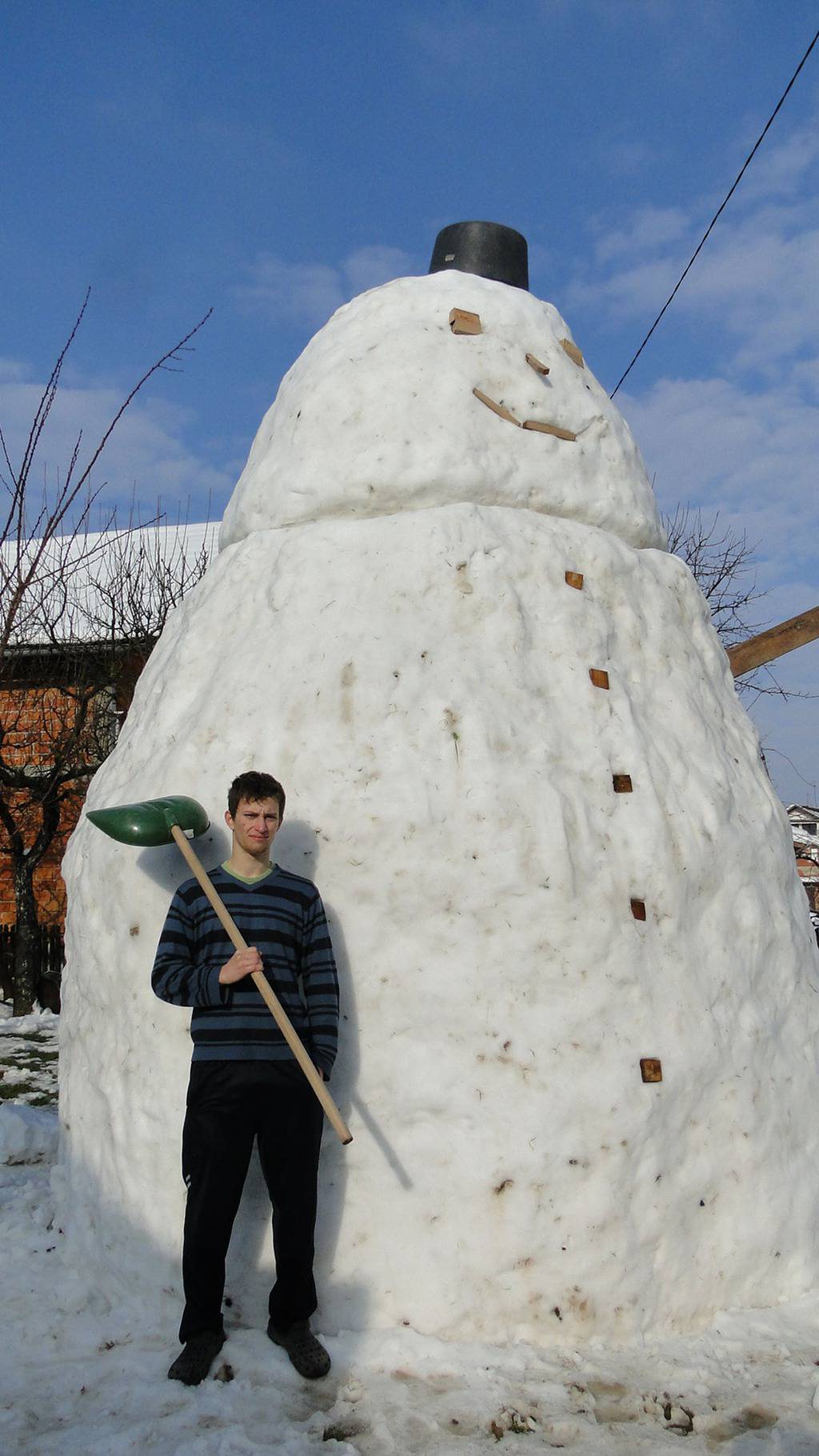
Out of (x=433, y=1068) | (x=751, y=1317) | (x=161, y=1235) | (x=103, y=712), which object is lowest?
(x=751, y=1317)

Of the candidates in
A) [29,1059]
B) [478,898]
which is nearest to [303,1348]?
[478,898]

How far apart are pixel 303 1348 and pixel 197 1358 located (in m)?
0.28

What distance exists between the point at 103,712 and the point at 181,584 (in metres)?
1.67

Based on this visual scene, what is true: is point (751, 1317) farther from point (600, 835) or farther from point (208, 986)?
point (208, 986)

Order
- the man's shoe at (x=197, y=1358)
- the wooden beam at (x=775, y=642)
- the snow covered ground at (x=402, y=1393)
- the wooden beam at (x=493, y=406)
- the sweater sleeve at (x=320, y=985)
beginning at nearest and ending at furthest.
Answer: the snow covered ground at (x=402, y=1393) → the man's shoe at (x=197, y=1358) → the sweater sleeve at (x=320, y=985) → the wooden beam at (x=493, y=406) → the wooden beam at (x=775, y=642)

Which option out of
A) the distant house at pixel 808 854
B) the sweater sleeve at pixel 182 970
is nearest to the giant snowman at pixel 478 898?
the sweater sleeve at pixel 182 970

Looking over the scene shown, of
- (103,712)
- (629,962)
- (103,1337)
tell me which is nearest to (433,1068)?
(629,962)

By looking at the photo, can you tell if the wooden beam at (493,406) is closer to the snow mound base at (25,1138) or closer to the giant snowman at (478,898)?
the giant snowman at (478,898)

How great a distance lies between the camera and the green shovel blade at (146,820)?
3.14 m

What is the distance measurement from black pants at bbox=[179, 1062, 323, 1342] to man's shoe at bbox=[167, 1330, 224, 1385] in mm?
24

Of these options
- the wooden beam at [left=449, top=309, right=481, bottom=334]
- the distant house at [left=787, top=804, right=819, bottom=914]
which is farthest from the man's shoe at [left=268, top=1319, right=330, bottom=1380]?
the distant house at [left=787, top=804, right=819, bottom=914]

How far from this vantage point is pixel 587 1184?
310 centimetres

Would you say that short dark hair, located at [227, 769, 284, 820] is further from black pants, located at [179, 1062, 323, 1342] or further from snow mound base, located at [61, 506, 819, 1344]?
black pants, located at [179, 1062, 323, 1342]

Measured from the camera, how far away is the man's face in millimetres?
3068
